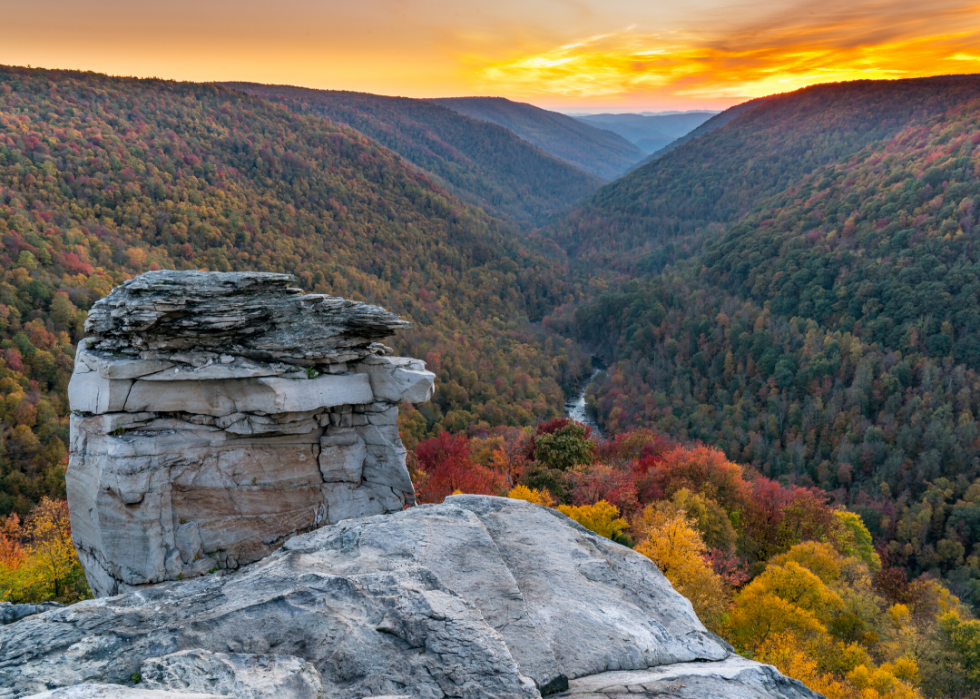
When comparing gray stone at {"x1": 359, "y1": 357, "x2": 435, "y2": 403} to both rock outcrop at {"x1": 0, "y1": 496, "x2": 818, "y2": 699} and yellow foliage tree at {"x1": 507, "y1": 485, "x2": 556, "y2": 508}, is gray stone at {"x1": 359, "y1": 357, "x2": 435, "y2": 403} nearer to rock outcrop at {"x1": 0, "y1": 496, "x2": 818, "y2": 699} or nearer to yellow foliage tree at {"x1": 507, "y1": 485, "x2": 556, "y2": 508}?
rock outcrop at {"x1": 0, "y1": 496, "x2": 818, "y2": 699}

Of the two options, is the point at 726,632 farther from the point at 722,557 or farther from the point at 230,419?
the point at 230,419

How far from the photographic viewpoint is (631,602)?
13719mm

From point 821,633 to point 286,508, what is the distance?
27282mm

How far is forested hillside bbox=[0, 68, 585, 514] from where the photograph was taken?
212 feet

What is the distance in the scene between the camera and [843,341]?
10938 cm

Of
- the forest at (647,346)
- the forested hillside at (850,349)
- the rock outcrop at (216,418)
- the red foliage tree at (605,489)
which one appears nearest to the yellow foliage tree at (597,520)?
the forest at (647,346)

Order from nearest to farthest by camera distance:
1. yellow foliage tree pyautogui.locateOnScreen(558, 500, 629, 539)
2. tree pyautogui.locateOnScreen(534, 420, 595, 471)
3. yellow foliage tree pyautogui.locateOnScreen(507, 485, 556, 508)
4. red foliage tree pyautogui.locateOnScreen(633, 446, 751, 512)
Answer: yellow foliage tree pyautogui.locateOnScreen(558, 500, 629, 539)
yellow foliage tree pyautogui.locateOnScreen(507, 485, 556, 508)
red foliage tree pyautogui.locateOnScreen(633, 446, 751, 512)
tree pyautogui.locateOnScreen(534, 420, 595, 471)

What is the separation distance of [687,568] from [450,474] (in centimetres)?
2270

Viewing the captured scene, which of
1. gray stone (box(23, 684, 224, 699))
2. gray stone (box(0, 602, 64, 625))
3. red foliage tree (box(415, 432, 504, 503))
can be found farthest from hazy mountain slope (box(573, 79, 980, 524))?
gray stone (box(0, 602, 64, 625))

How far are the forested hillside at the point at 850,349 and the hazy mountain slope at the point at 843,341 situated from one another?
332 mm

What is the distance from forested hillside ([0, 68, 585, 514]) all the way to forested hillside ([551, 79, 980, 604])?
24483 mm

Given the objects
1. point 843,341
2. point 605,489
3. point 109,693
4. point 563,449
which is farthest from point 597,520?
point 843,341

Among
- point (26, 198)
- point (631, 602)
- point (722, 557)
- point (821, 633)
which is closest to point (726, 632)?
point (821, 633)

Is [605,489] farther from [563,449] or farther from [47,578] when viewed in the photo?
[47,578]
